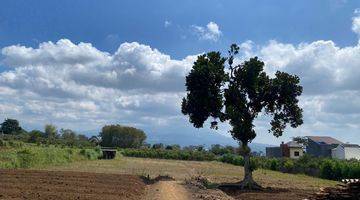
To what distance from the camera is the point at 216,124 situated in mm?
36031

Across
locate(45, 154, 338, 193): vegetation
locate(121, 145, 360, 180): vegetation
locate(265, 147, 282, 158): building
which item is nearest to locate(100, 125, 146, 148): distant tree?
locate(265, 147, 282, 158): building

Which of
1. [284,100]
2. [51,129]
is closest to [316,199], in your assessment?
[284,100]

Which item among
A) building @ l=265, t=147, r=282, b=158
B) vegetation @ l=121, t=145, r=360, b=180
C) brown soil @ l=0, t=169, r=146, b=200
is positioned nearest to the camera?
brown soil @ l=0, t=169, r=146, b=200

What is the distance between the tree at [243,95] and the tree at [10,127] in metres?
88.4

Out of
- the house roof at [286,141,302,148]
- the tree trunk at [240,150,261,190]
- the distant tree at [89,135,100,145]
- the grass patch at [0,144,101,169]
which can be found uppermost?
the distant tree at [89,135,100,145]

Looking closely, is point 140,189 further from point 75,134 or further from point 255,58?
point 75,134

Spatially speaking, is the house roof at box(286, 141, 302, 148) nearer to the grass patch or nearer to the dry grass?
the dry grass

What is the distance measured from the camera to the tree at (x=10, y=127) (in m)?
115

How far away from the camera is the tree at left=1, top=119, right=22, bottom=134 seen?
115m

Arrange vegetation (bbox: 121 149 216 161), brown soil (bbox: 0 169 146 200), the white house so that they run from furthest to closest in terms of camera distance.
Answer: vegetation (bbox: 121 149 216 161), the white house, brown soil (bbox: 0 169 146 200)

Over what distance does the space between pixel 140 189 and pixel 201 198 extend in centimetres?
462

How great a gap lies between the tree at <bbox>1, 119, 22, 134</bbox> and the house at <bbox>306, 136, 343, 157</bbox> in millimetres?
62319

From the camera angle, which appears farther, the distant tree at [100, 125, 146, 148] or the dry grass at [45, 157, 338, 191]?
the distant tree at [100, 125, 146, 148]

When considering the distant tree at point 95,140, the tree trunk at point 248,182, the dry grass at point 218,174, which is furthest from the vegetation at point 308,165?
the distant tree at point 95,140
